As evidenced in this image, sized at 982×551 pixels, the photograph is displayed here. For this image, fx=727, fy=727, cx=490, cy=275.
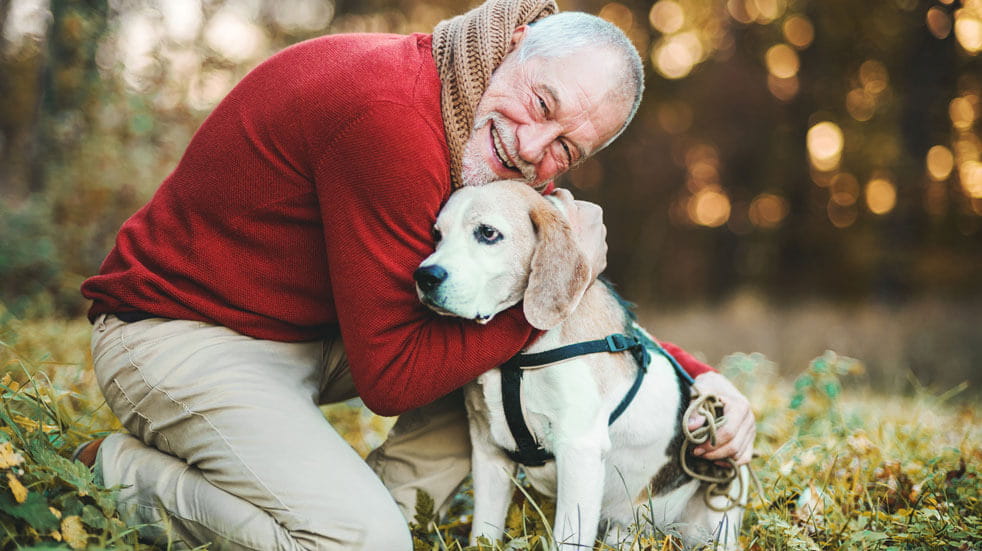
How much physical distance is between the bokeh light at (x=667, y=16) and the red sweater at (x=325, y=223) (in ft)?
44.3

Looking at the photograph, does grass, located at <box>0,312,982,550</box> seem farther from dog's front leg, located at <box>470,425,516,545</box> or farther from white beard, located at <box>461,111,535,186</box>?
white beard, located at <box>461,111,535,186</box>

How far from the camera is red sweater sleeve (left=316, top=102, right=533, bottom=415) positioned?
7.93ft

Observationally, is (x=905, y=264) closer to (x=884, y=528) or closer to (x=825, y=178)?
(x=825, y=178)

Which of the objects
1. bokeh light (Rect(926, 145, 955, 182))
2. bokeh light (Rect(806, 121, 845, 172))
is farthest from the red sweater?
bokeh light (Rect(806, 121, 845, 172))

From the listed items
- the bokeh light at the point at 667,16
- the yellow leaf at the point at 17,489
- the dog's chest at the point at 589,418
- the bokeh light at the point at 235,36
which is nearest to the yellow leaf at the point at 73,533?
the yellow leaf at the point at 17,489

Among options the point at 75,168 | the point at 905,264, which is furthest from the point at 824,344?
the point at 75,168

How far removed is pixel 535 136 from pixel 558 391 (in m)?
0.94

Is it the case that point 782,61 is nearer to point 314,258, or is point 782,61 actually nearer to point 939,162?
point 939,162

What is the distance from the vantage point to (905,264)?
12.4 metres

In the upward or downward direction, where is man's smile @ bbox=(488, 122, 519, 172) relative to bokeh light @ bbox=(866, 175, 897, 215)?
upward

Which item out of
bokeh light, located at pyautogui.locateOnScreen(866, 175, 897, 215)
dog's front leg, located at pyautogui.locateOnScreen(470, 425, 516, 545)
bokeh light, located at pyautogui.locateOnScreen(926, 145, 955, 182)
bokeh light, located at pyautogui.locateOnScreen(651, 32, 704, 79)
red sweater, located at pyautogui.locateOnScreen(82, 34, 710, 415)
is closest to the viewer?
red sweater, located at pyautogui.locateOnScreen(82, 34, 710, 415)

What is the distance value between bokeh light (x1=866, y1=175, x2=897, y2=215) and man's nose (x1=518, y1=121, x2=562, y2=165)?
12.0 meters

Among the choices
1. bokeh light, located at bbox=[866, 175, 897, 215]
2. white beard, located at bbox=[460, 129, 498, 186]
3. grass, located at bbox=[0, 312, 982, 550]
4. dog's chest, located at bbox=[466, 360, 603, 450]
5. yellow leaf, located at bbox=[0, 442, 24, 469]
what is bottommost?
bokeh light, located at bbox=[866, 175, 897, 215]

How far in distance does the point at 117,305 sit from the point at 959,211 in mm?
12971
